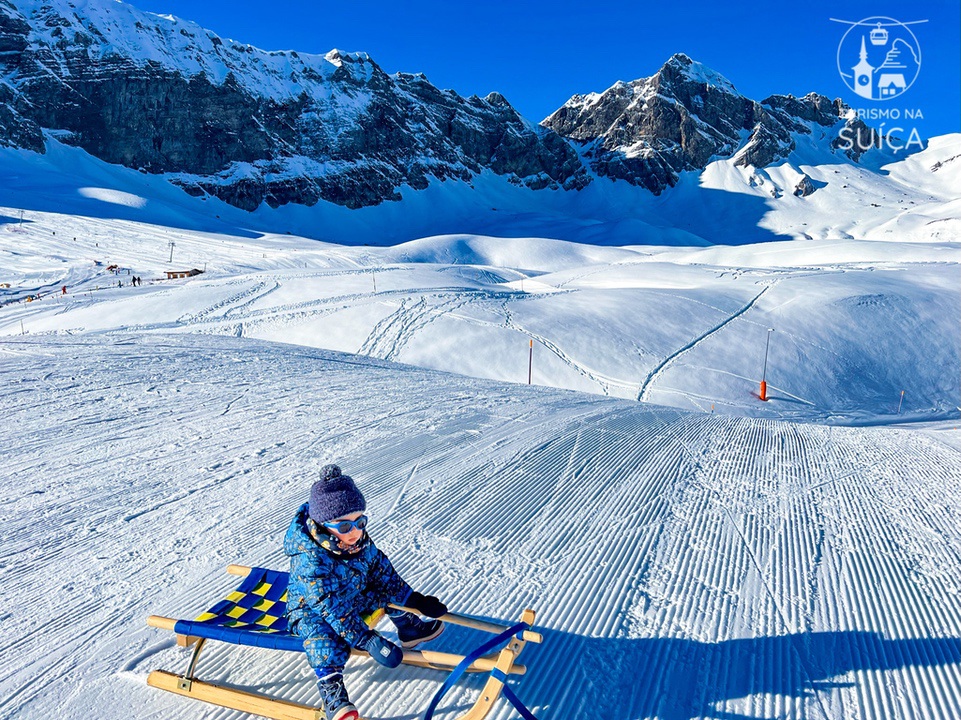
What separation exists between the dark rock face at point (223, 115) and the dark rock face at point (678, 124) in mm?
16825

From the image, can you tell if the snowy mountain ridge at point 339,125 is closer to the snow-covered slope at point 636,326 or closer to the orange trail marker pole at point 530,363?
the snow-covered slope at point 636,326

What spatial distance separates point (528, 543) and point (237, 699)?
231cm

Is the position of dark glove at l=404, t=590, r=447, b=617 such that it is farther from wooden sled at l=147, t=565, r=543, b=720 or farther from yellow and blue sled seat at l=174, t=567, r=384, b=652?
yellow and blue sled seat at l=174, t=567, r=384, b=652

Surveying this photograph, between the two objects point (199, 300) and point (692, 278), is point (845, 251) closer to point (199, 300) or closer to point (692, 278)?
point (692, 278)

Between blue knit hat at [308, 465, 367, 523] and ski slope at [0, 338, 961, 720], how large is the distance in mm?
997

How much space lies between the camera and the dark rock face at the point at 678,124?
12562 centimetres

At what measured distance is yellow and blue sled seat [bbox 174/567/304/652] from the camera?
283cm

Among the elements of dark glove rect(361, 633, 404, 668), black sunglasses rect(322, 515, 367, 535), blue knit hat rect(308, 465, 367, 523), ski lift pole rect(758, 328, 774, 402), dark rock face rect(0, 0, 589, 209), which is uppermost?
dark rock face rect(0, 0, 589, 209)

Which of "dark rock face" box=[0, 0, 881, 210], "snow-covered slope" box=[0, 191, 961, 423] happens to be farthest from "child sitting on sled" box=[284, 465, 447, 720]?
"dark rock face" box=[0, 0, 881, 210]

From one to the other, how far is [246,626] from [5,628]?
1593 mm

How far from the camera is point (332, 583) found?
9.17ft

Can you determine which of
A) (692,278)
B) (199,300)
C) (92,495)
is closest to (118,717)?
(92,495)

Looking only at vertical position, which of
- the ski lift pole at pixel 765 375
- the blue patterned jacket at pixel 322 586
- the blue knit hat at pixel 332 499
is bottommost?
the ski lift pole at pixel 765 375

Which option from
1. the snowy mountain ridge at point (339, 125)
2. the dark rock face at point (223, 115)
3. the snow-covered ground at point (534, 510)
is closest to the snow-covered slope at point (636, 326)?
the snow-covered ground at point (534, 510)
